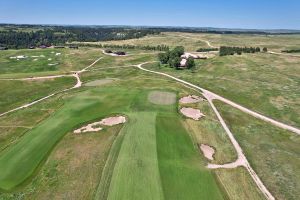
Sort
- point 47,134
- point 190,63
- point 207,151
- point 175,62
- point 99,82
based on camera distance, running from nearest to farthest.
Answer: point 207,151 → point 47,134 → point 99,82 → point 175,62 → point 190,63

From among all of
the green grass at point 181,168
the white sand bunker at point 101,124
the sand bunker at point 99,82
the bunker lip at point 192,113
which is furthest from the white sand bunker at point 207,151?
the sand bunker at point 99,82

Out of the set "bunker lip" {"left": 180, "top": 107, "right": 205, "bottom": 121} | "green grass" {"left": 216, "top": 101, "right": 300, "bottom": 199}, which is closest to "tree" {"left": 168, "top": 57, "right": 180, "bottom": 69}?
"green grass" {"left": 216, "top": 101, "right": 300, "bottom": 199}

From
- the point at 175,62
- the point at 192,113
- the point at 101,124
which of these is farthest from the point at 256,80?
the point at 101,124

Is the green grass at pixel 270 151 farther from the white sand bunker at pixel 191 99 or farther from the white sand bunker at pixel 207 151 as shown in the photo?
the white sand bunker at pixel 191 99

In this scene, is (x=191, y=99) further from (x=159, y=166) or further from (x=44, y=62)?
(x=44, y=62)

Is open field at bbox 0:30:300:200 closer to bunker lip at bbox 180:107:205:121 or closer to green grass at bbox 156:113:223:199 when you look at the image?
green grass at bbox 156:113:223:199

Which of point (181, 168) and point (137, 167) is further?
point (181, 168)
